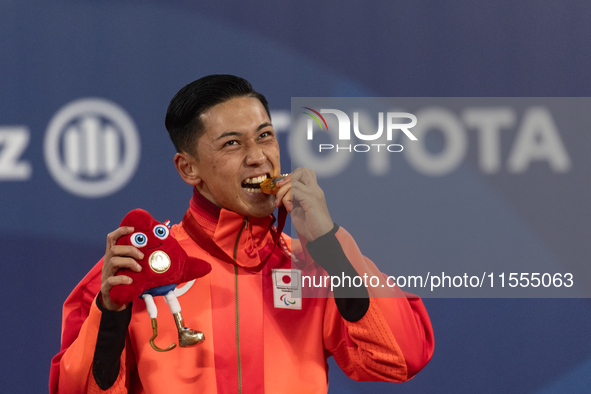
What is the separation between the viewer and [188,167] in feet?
5.35

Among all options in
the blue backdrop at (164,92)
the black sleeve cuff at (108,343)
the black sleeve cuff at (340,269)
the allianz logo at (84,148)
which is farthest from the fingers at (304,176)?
the allianz logo at (84,148)

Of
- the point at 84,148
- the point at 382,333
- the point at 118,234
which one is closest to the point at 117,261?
the point at 118,234

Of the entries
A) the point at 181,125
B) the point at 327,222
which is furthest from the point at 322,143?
the point at 181,125

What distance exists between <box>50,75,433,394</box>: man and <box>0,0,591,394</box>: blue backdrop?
0.64 meters

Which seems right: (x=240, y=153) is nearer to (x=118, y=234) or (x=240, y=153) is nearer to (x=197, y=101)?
(x=197, y=101)

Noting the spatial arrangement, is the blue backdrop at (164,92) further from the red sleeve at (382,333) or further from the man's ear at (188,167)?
the red sleeve at (382,333)

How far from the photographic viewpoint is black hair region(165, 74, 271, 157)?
1.56 metres

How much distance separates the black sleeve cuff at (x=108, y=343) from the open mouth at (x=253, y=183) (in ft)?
1.38

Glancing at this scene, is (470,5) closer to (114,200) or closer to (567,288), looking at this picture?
(567,288)

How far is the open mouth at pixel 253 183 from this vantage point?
60.2 inches

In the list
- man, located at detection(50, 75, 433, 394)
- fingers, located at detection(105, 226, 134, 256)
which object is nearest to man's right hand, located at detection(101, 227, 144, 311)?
fingers, located at detection(105, 226, 134, 256)

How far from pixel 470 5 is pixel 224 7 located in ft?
2.96

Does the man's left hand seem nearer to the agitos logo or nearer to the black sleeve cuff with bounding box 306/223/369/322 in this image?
the black sleeve cuff with bounding box 306/223/369/322

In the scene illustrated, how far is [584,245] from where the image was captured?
1.69m
